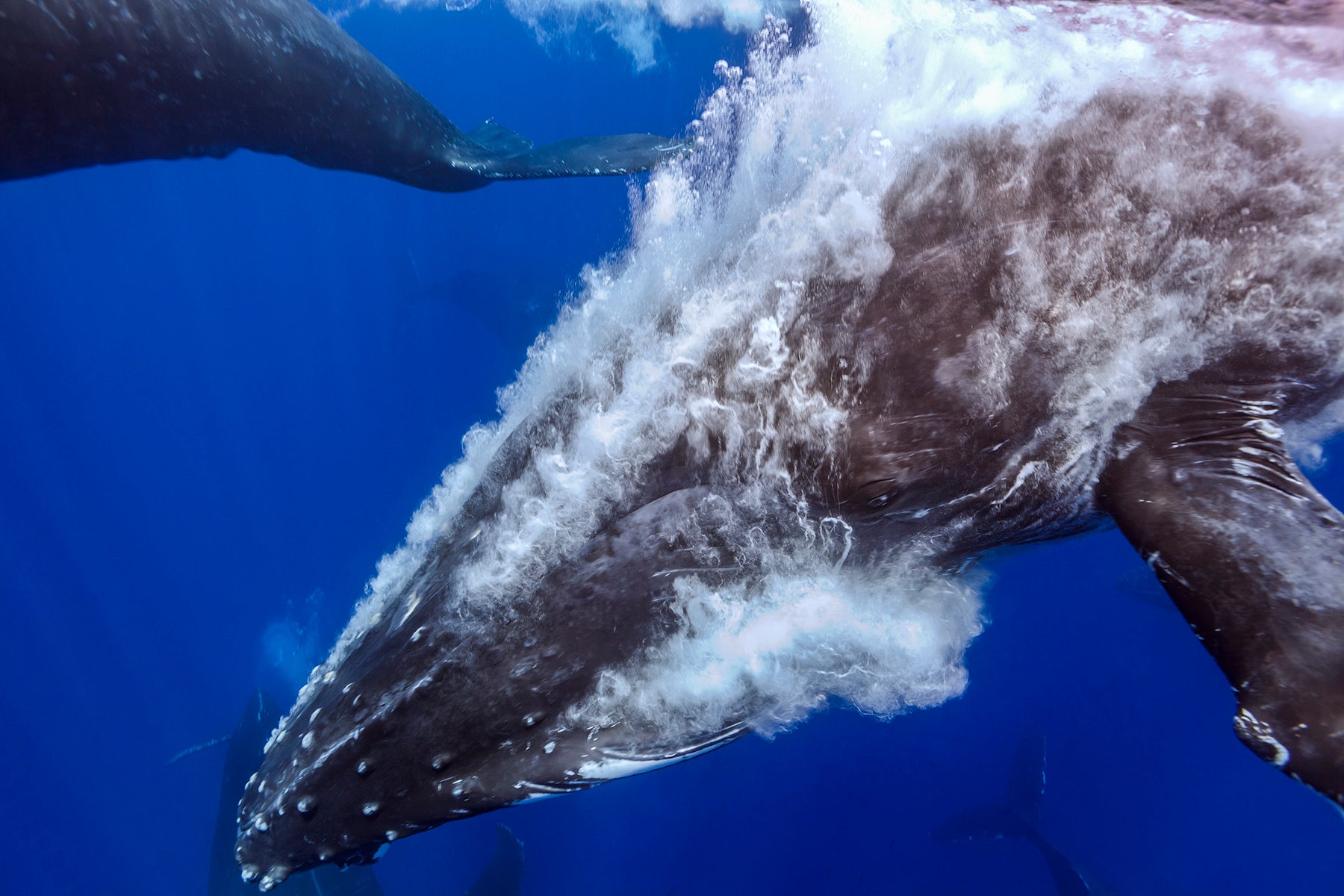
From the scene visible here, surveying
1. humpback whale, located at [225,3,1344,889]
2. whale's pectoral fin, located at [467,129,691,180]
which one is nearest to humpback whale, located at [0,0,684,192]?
whale's pectoral fin, located at [467,129,691,180]

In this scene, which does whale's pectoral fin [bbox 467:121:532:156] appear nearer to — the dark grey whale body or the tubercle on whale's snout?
the dark grey whale body

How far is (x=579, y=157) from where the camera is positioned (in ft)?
25.9

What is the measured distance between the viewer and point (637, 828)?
12.5 meters

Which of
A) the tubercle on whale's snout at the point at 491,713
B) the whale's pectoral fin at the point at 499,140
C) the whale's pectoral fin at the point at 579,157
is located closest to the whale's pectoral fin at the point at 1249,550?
the tubercle on whale's snout at the point at 491,713

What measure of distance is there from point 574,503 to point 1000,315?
201 cm

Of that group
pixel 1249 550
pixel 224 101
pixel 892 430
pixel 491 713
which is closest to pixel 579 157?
pixel 224 101

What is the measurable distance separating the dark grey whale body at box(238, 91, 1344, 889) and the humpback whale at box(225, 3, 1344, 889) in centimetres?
1

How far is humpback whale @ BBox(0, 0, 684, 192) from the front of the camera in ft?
15.3

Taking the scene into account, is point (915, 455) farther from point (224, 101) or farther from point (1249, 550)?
point (224, 101)

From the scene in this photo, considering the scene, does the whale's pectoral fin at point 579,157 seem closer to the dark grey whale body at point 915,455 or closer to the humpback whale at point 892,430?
the humpback whale at point 892,430

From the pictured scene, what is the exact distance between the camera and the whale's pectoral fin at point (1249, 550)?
2.02 meters

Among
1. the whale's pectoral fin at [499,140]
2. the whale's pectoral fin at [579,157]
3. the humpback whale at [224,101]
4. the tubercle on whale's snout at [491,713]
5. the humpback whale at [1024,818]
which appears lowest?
the humpback whale at [1024,818]

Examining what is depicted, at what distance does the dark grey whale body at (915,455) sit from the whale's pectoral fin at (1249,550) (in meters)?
0.01

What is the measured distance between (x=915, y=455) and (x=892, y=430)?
14 cm
